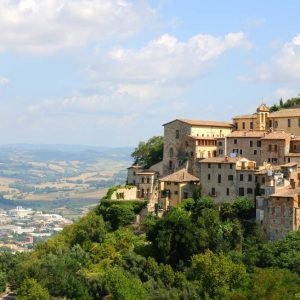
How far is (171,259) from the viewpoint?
192 feet

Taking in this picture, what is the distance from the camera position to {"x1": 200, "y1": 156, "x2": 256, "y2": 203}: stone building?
6128cm

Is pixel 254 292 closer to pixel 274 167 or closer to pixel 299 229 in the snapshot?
pixel 299 229

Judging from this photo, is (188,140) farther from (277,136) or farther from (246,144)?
(277,136)

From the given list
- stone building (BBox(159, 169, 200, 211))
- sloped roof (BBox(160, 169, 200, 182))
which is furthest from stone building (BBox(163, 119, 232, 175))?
stone building (BBox(159, 169, 200, 211))

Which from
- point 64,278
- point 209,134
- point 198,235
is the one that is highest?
point 209,134

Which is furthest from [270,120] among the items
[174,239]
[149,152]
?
[174,239]

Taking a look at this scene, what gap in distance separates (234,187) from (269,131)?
27.7 feet

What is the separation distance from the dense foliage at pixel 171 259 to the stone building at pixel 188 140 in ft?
20.3

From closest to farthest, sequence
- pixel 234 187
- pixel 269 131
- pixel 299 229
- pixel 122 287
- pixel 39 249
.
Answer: pixel 122 287, pixel 299 229, pixel 234 187, pixel 269 131, pixel 39 249

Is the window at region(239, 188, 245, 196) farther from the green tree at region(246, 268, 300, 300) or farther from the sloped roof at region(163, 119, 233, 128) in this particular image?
the green tree at region(246, 268, 300, 300)

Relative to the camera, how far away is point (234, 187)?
203 feet

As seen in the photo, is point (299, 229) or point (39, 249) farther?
point (39, 249)

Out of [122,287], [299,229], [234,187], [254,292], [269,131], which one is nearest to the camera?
[254,292]

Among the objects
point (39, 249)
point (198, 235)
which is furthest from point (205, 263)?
point (39, 249)
